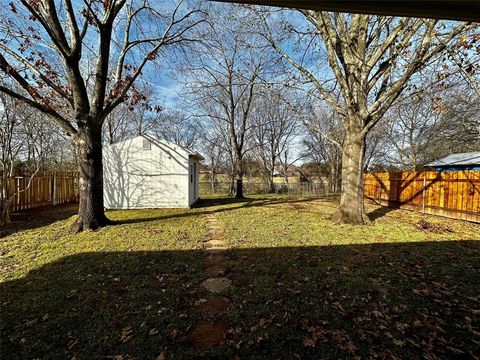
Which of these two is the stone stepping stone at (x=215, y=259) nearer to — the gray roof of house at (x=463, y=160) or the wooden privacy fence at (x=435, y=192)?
the wooden privacy fence at (x=435, y=192)

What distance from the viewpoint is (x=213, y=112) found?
1898cm

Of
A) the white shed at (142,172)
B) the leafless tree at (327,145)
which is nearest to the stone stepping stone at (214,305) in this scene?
the white shed at (142,172)

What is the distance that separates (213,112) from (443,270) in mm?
17916

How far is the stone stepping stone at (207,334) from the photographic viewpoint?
2.13m

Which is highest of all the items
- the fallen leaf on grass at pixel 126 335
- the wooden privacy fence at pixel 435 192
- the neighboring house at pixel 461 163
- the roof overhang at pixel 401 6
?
the roof overhang at pixel 401 6

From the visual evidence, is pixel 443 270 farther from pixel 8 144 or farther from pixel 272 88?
pixel 8 144

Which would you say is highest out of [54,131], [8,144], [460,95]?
[460,95]

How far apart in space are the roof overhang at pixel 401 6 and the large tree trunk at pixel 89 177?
6.27m

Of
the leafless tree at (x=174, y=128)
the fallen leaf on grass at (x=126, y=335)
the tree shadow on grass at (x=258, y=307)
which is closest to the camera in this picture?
the tree shadow on grass at (x=258, y=307)

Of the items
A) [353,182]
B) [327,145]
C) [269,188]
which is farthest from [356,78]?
[327,145]

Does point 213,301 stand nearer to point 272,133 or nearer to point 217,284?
point 217,284

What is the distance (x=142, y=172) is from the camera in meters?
10.4

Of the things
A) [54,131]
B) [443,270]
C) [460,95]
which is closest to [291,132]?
[460,95]

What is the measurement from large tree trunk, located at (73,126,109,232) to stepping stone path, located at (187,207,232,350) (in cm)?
356
